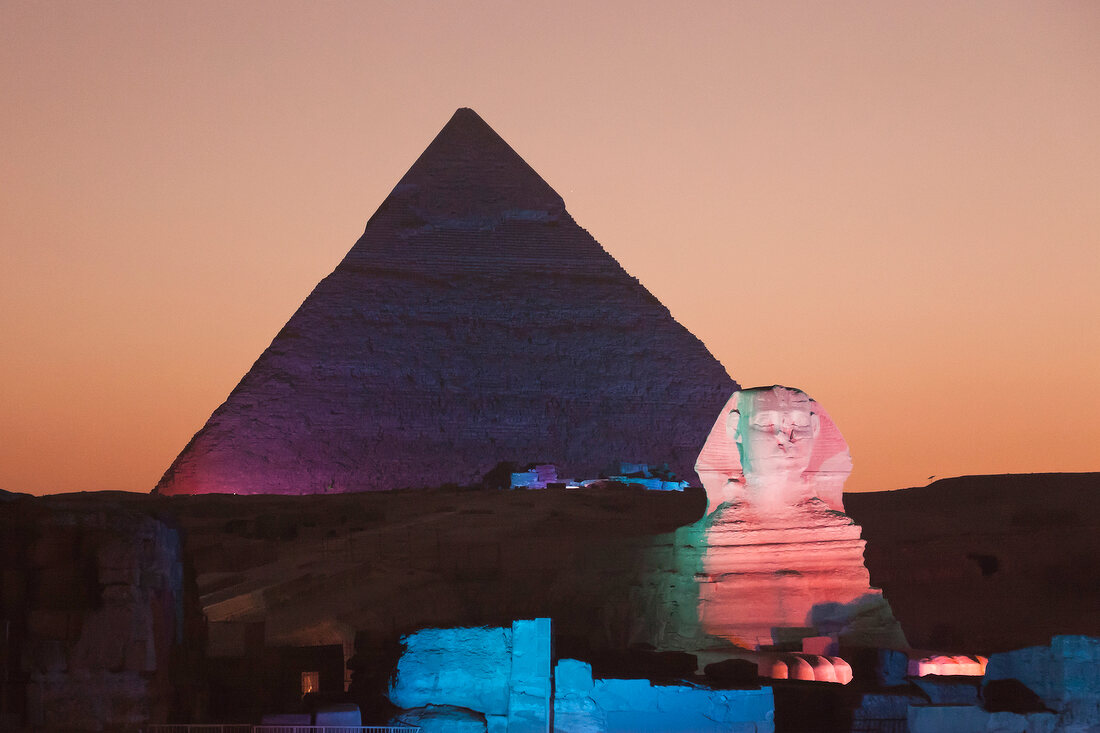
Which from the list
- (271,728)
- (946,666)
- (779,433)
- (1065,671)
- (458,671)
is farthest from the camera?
(779,433)

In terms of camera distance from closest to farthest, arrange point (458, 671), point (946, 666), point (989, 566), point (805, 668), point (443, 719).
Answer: point (443, 719) < point (458, 671) < point (805, 668) < point (946, 666) < point (989, 566)

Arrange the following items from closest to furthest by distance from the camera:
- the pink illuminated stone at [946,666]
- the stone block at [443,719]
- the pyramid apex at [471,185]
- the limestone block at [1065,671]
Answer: the stone block at [443,719] → the limestone block at [1065,671] → the pink illuminated stone at [946,666] → the pyramid apex at [471,185]

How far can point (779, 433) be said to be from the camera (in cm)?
1205

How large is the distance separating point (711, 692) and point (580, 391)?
63598 mm

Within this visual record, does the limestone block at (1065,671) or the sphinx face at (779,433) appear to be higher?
the sphinx face at (779,433)

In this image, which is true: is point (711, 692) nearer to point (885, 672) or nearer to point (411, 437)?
point (885, 672)

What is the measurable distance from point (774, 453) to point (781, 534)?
0.60 m

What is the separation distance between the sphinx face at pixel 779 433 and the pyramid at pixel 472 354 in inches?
2082

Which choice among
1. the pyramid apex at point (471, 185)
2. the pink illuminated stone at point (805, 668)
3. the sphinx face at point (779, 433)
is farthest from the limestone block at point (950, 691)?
the pyramid apex at point (471, 185)

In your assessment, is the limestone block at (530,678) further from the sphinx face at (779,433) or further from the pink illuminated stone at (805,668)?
the sphinx face at (779,433)

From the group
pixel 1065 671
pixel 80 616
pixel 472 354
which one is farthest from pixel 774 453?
pixel 472 354

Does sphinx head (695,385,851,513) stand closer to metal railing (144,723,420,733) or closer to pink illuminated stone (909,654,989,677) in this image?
pink illuminated stone (909,654,989,677)

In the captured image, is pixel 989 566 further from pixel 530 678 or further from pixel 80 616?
pixel 80 616

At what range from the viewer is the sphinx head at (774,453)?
39.5 feet
